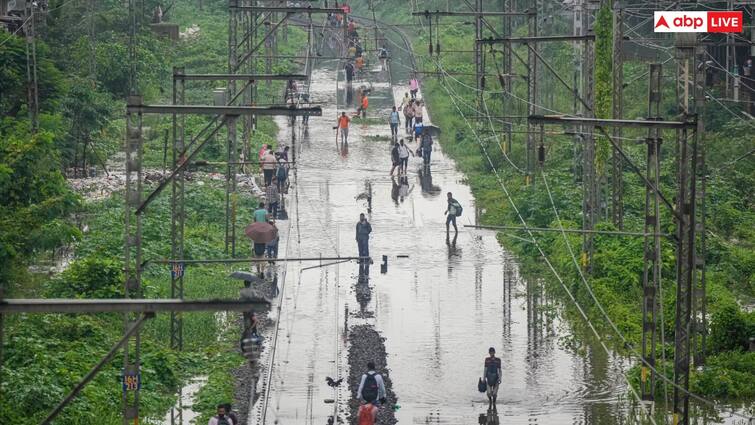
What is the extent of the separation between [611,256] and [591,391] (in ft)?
22.9

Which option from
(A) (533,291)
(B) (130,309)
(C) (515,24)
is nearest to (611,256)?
(A) (533,291)

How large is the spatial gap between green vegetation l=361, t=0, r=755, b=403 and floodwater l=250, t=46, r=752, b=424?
0.84 meters

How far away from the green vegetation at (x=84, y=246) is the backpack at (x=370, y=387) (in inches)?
103

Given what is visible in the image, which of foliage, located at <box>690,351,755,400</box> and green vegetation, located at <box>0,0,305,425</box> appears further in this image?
foliage, located at <box>690,351,755,400</box>

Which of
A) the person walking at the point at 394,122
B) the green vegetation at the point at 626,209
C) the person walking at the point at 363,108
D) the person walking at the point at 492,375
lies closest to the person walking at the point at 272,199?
the green vegetation at the point at 626,209

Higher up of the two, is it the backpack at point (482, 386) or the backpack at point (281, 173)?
the backpack at point (281, 173)

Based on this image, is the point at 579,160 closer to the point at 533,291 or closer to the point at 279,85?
the point at 533,291

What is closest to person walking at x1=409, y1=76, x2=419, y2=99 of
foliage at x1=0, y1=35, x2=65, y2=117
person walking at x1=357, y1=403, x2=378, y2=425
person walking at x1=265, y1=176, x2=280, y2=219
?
person walking at x1=265, y1=176, x2=280, y2=219

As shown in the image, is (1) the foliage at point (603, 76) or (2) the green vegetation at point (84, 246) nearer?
(2) the green vegetation at point (84, 246)

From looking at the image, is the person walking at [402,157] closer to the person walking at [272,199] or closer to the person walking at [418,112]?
the person walking at [418,112]

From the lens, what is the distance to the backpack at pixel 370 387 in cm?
2273

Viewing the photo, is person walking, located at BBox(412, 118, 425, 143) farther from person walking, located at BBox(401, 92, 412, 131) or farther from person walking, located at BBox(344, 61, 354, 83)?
person walking, located at BBox(344, 61, 354, 83)

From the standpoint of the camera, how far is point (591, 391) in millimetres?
25234

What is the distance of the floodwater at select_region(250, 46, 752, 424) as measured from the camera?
24406 mm
